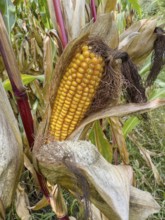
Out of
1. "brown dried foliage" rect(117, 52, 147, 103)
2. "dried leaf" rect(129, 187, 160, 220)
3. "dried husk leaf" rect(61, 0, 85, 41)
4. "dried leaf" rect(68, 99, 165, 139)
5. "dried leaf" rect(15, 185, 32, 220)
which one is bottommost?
"dried leaf" rect(15, 185, 32, 220)

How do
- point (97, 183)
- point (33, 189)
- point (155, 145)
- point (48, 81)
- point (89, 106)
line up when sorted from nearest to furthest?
point (97, 183) < point (89, 106) < point (48, 81) < point (33, 189) < point (155, 145)

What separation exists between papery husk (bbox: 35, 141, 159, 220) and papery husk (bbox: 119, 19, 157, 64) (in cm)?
26

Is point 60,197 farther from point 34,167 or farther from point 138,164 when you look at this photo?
point 138,164

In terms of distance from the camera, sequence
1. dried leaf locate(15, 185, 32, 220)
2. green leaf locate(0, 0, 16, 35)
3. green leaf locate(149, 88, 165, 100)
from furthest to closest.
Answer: green leaf locate(149, 88, 165, 100)
dried leaf locate(15, 185, 32, 220)
green leaf locate(0, 0, 16, 35)

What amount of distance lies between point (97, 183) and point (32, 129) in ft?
0.83

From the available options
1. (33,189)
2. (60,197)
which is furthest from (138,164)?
(60,197)

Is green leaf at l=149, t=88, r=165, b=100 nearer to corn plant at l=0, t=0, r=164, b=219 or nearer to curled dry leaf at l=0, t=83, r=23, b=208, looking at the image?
corn plant at l=0, t=0, r=164, b=219

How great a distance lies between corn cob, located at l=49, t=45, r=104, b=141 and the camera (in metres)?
Result: 0.82

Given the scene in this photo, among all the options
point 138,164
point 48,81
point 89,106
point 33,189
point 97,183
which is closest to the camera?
point 97,183

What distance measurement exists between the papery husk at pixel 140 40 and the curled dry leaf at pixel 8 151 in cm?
32

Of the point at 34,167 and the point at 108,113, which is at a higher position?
the point at 108,113

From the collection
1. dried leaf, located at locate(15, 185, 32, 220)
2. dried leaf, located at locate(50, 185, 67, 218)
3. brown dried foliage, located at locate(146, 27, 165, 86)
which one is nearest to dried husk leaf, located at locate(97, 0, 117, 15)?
brown dried foliage, located at locate(146, 27, 165, 86)

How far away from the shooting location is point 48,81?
40.4 inches

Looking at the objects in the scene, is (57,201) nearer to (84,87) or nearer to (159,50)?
(84,87)
